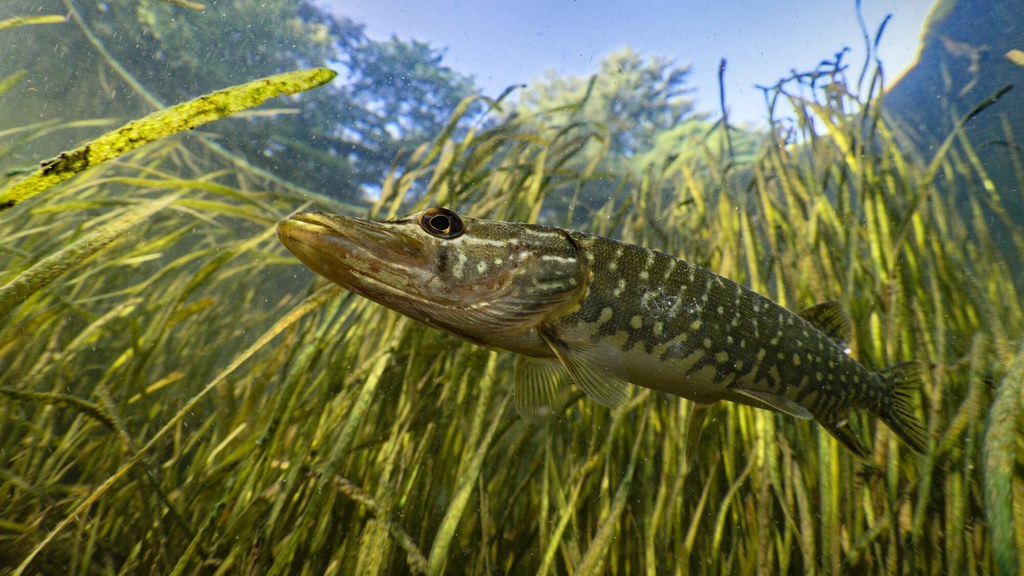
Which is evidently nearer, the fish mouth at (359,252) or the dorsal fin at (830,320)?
the fish mouth at (359,252)

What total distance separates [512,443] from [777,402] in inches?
59.8

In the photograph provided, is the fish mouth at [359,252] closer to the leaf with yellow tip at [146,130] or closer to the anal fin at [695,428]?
the leaf with yellow tip at [146,130]

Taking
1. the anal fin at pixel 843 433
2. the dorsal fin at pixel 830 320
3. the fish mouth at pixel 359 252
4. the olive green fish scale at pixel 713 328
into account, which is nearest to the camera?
the fish mouth at pixel 359 252

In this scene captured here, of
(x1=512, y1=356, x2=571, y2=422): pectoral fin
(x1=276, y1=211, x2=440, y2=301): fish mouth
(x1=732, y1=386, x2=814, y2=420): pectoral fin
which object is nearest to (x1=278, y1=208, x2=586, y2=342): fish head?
(x1=276, y1=211, x2=440, y2=301): fish mouth

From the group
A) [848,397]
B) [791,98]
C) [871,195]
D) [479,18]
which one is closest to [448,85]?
[479,18]

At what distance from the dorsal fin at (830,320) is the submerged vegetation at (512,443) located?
0.16 m

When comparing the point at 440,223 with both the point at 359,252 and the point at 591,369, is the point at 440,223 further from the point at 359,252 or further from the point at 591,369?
the point at 591,369

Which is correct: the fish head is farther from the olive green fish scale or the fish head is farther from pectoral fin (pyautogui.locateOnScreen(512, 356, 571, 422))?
pectoral fin (pyautogui.locateOnScreen(512, 356, 571, 422))

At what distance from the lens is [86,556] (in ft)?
6.53

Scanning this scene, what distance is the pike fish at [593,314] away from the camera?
141 centimetres

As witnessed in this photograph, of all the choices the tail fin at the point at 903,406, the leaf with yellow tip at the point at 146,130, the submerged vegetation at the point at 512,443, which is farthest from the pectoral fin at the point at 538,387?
the tail fin at the point at 903,406

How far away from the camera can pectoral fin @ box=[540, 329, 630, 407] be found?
1528 mm

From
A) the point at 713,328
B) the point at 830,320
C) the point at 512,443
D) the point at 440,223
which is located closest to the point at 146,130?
the point at 440,223

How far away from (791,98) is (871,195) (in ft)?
4.19
